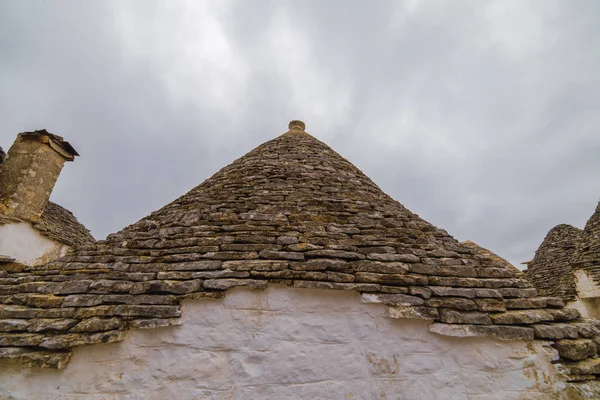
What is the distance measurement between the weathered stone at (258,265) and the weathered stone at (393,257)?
0.93 m

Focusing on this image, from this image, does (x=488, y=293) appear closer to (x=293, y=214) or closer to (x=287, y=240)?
(x=287, y=240)

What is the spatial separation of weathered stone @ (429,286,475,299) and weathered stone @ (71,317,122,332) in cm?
294

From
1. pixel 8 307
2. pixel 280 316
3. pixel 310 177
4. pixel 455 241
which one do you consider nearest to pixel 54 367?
pixel 8 307

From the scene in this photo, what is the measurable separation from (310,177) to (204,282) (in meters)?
2.22

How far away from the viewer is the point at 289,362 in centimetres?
225

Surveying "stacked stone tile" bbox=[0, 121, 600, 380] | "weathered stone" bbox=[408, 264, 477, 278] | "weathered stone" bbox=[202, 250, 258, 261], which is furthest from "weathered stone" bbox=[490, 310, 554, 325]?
"weathered stone" bbox=[202, 250, 258, 261]

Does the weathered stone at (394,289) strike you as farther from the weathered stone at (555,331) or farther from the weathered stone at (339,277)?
the weathered stone at (555,331)

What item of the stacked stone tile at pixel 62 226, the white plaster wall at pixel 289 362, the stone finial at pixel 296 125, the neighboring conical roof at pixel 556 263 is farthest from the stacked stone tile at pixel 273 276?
the neighboring conical roof at pixel 556 263

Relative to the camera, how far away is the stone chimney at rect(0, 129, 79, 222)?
4.95 m

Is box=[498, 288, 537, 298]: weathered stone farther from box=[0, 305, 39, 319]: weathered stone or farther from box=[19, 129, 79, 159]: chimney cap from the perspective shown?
box=[19, 129, 79, 159]: chimney cap

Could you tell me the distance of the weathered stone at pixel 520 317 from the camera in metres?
2.35

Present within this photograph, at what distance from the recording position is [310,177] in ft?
13.2

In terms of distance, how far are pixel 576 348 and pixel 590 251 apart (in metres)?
11.1

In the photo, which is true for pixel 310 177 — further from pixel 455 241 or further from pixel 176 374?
pixel 176 374
